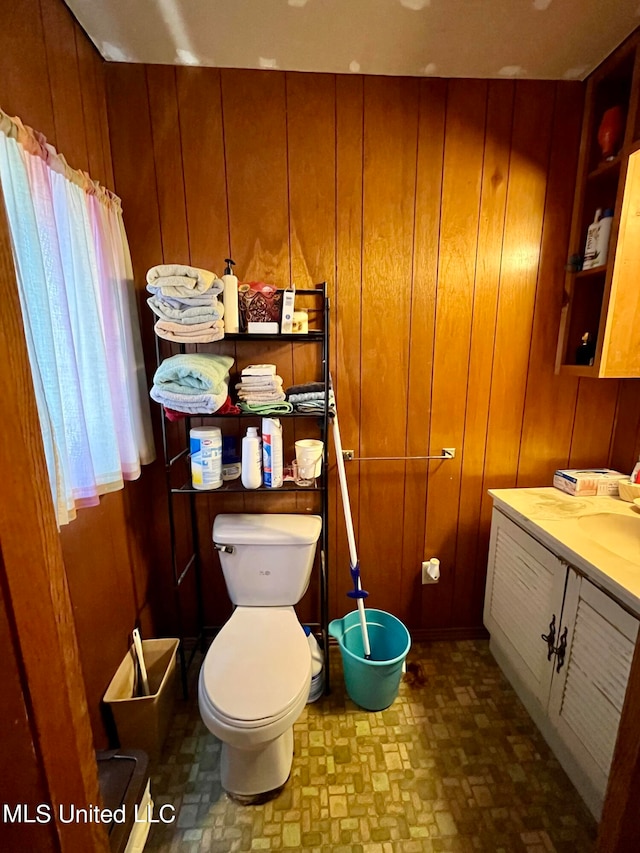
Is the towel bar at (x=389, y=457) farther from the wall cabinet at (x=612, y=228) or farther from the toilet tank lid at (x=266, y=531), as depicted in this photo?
the wall cabinet at (x=612, y=228)

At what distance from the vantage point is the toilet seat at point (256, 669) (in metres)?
1.07

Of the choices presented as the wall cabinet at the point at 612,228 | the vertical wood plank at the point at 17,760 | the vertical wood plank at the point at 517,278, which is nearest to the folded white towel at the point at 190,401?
the vertical wood plank at the point at 17,760

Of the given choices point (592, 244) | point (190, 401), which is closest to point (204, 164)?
point (190, 401)

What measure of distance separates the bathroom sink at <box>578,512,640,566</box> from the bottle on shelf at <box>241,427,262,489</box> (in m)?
1.18

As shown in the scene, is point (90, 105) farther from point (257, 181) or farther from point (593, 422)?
point (593, 422)

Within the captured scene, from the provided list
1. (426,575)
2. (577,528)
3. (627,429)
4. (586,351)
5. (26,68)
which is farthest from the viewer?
(426,575)

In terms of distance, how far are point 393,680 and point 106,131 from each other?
2.30 metres

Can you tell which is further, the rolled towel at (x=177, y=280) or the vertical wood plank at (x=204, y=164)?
the vertical wood plank at (x=204, y=164)

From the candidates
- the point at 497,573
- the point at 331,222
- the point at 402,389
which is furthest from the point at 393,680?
the point at 331,222

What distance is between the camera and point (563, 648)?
120 cm

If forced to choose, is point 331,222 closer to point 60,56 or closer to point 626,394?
point 60,56

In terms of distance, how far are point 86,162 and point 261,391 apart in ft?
3.05

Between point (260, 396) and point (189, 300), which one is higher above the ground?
point (189, 300)

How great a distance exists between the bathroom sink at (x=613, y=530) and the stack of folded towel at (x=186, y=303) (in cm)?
147
